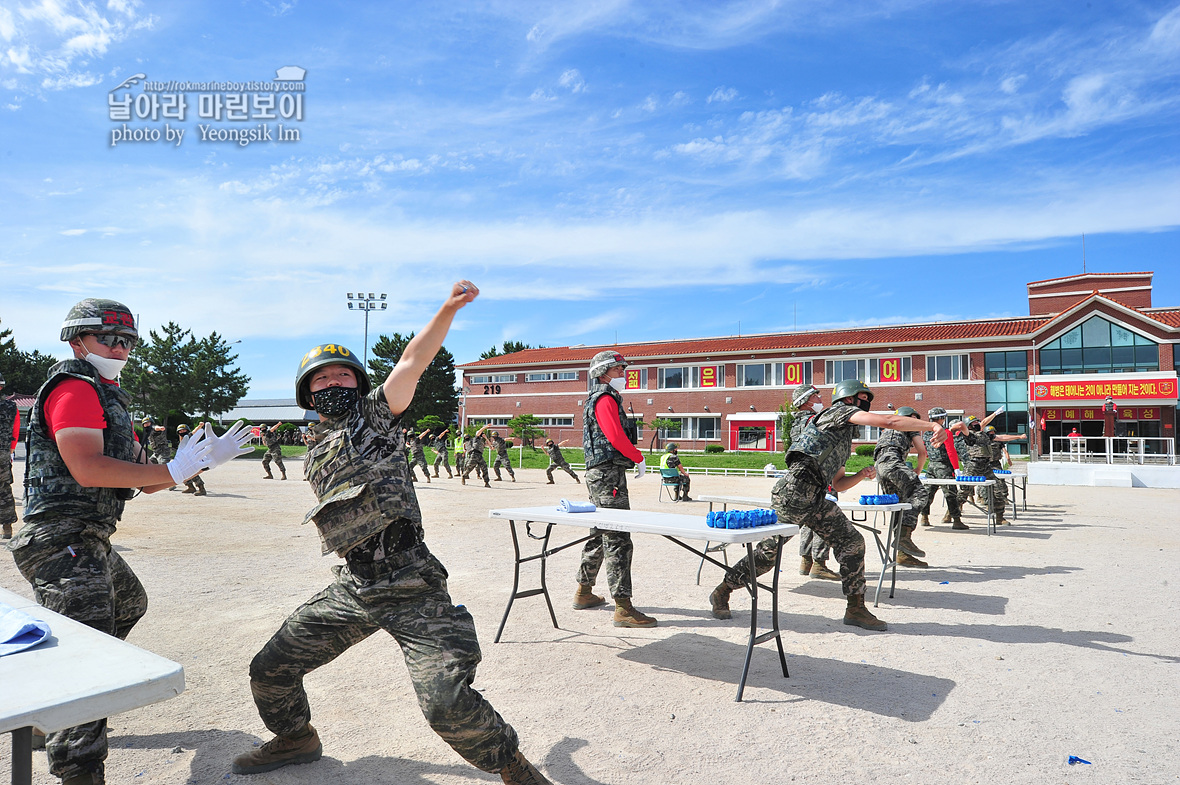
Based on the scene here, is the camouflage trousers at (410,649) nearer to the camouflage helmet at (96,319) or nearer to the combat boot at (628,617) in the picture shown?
the camouflage helmet at (96,319)

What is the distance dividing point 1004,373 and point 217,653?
48.1m

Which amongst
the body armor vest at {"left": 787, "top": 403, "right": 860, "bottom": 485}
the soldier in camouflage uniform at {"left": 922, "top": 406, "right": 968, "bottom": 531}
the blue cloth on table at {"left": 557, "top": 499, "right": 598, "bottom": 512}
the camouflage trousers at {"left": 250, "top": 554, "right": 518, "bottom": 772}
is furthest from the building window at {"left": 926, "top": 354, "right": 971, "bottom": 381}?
the camouflage trousers at {"left": 250, "top": 554, "right": 518, "bottom": 772}

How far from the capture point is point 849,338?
49969mm

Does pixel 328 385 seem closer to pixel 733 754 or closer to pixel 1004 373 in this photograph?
pixel 733 754

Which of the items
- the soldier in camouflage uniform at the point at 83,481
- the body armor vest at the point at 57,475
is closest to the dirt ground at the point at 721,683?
the soldier in camouflage uniform at the point at 83,481

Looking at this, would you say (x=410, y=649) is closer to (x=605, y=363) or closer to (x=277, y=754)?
(x=277, y=754)

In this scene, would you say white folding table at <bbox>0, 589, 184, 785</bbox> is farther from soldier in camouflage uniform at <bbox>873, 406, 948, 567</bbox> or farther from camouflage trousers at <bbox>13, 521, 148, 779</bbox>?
soldier in camouflage uniform at <bbox>873, 406, 948, 567</bbox>

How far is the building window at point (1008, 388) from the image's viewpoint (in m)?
44.1

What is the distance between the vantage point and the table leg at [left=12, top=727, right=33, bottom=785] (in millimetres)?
1993

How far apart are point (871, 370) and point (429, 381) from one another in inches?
1772

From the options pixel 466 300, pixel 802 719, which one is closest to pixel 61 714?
pixel 466 300

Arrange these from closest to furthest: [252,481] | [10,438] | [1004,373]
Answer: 1. [10,438]
2. [252,481]
3. [1004,373]

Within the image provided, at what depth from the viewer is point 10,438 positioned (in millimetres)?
11219

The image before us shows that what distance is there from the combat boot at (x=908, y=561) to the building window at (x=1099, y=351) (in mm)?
41039
